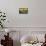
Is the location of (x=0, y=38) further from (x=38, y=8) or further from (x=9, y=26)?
(x=38, y=8)

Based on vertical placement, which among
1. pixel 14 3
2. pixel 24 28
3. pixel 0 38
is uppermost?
pixel 14 3

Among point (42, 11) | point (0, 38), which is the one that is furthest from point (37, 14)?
point (0, 38)

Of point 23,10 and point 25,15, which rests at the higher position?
point 23,10

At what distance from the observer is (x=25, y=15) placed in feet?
13.3

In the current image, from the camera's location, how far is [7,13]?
4031mm

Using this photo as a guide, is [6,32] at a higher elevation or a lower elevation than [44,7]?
lower

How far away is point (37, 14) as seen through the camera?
405 cm

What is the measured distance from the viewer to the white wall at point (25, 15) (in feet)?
13.2

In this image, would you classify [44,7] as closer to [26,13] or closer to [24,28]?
[26,13]

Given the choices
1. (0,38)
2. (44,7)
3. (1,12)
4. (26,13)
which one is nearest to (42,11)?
(44,7)

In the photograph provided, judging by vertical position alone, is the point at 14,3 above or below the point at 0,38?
above

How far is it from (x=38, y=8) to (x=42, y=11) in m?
0.14

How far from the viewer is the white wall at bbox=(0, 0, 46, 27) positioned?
4027mm

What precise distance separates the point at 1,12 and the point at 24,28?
0.78 metres
